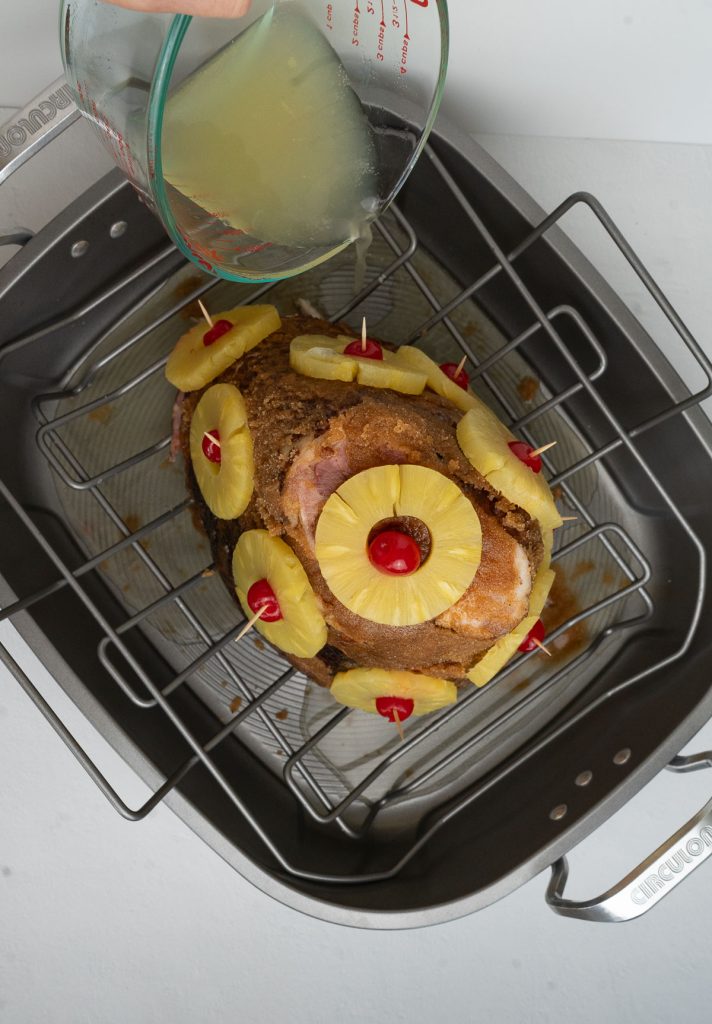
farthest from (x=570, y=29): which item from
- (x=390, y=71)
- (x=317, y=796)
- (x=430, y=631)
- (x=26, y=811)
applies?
(x=26, y=811)

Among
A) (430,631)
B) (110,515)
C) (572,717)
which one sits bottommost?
(572,717)

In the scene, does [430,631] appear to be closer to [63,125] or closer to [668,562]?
[668,562]

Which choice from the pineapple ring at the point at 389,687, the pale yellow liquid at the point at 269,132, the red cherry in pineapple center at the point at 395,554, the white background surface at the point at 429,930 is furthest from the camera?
the white background surface at the point at 429,930

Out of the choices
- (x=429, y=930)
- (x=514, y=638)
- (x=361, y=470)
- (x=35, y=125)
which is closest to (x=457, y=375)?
(x=361, y=470)

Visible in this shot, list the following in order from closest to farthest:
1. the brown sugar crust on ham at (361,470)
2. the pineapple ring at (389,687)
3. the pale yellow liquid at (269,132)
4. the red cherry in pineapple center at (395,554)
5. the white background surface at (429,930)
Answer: the pale yellow liquid at (269,132), the red cherry in pineapple center at (395,554), the brown sugar crust on ham at (361,470), the pineapple ring at (389,687), the white background surface at (429,930)

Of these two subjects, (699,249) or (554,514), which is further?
(699,249)

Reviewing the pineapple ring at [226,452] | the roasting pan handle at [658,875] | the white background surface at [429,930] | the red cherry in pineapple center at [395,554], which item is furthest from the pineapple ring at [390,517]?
the white background surface at [429,930]

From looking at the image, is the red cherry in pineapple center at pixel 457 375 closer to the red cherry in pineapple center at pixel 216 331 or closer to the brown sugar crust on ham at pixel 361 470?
the brown sugar crust on ham at pixel 361 470
